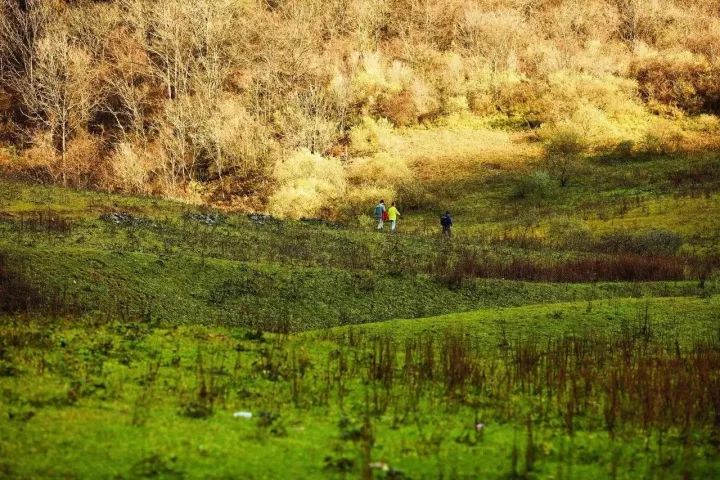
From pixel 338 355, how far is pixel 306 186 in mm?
53200

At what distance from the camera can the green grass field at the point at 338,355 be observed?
11.0 meters

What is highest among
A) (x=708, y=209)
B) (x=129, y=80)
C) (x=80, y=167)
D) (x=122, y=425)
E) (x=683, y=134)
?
(x=129, y=80)

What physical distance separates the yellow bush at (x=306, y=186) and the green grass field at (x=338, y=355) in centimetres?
2591

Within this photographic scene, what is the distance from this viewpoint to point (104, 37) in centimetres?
10075

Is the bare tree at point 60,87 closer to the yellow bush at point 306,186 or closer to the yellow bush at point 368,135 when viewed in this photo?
the yellow bush at point 306,186

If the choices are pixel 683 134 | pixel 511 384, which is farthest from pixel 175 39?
pixel 511 384

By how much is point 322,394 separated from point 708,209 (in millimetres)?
A: 46888

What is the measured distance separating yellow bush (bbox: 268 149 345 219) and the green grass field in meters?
25.9

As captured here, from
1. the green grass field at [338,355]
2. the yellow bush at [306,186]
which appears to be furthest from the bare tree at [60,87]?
the green grass field at [338,355]

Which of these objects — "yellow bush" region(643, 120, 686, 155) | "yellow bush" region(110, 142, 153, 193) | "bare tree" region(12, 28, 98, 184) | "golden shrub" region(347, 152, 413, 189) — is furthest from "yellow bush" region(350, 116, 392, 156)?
"bare tree" region(12, 28, 98, 184)

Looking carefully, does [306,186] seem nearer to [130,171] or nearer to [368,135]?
[130,171]

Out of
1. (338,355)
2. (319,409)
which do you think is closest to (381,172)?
(338,355)

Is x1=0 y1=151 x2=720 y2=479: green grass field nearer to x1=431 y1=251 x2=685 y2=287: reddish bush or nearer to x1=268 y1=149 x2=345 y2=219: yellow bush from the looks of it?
x1=431 y1=251 x2=685 y2=287: reddish bush

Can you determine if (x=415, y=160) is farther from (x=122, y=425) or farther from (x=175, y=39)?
(x=122, y=425)
